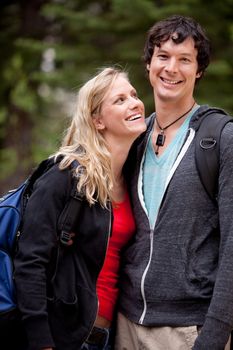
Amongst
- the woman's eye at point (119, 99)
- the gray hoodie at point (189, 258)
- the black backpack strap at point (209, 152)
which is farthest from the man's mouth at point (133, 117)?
the black backpack strap at point (209, 152)

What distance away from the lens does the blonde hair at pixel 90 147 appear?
3217mm

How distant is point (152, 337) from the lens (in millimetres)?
3275

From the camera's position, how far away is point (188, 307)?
10.4ft

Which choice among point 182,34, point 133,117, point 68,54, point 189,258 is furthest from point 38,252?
point 68,54

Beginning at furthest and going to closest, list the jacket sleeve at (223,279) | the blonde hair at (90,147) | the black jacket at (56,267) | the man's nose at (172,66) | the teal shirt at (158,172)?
the man's nose at (172,66) → the teal shirt at (158,172) → the blonde hair at (90,147) → the black jacket at (56,267) → the jacket sleeve at (223,279)

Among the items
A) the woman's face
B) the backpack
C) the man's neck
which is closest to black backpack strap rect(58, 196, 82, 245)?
the backpack

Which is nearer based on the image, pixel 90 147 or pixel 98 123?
pixel 90 147

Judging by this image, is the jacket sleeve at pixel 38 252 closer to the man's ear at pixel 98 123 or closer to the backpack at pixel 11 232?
the backpack at pixel 11 232

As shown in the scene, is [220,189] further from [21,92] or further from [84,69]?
[21,92]

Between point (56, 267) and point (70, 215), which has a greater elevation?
point (70, 215)

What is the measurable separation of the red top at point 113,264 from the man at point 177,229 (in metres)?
0.05

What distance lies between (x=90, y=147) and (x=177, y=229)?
2.13ft

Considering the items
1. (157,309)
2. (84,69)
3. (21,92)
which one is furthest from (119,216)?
(21,92)

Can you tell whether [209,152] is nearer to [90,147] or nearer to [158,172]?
[158,172]
